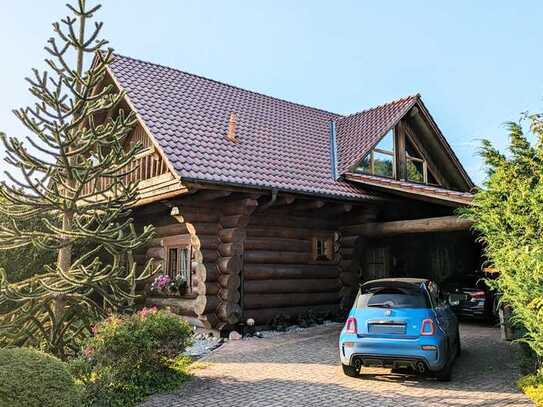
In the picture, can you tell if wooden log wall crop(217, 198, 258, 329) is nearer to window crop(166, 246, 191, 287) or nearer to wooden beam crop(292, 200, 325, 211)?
window crop(166, 246, 191, 287)

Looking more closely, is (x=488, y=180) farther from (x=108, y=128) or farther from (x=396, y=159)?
(x=396, y=159)

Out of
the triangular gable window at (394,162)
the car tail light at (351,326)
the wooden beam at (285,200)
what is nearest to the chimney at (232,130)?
the wooden beam at (285,200)

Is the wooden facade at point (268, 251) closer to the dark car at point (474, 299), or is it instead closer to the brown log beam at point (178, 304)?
the brown log beam at point (178, 304)

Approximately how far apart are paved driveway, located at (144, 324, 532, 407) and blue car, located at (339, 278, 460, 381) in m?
0.34

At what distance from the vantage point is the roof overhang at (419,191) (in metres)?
10.6

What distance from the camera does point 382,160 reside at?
16.3 metres

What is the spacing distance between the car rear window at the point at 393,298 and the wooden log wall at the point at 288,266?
15.4 ft

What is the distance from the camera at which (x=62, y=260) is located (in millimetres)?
7605

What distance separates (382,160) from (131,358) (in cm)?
1152

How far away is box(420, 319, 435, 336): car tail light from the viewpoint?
7.15 metres

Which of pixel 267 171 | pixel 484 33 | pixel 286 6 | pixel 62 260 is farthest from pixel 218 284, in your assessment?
pixel 484 33

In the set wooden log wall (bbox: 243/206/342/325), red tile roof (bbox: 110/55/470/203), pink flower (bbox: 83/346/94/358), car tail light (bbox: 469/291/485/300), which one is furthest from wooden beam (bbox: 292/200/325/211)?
pink flower (bbox: 83/346/94/358)

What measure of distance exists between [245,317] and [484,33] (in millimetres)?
8443

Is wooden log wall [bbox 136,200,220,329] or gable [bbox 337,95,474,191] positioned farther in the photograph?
gable [bbox 337,95,474,191]
